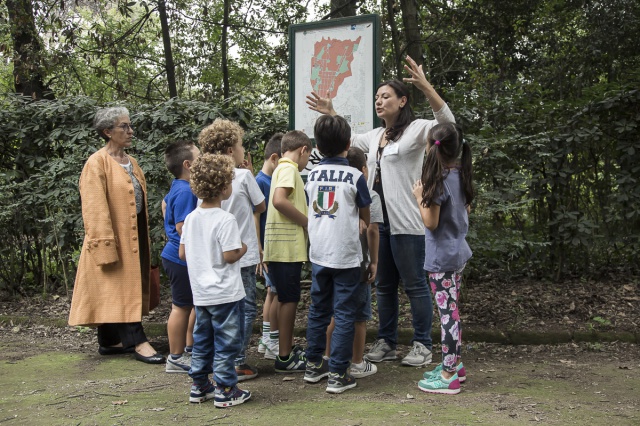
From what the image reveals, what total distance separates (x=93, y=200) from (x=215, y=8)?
1383 centimetres

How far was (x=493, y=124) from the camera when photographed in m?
7.63

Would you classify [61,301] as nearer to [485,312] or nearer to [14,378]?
[14,378]

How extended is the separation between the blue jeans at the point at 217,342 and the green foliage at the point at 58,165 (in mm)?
3383

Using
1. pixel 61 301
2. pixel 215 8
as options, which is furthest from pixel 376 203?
pixel 215 8

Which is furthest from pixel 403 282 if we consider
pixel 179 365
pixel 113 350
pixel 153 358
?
pixel 113 350

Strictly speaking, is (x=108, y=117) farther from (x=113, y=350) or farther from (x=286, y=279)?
(x=286, y=279)

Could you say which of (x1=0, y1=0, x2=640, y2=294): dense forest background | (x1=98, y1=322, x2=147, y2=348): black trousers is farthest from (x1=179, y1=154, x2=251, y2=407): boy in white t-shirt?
(x1=0, y1=0, x2=640, y2=294): dense forest background

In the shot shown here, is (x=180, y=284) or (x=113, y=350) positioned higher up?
(x=180, y=284)

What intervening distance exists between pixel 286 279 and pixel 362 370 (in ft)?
2.85

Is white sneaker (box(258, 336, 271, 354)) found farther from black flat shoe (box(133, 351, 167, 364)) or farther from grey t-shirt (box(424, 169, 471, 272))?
grey t-shirt (box(424, 169, 471, 272))

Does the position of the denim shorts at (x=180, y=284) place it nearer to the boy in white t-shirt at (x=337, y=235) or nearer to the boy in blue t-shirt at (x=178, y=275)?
the boy in blue t-shirt at (x=178, y=275)

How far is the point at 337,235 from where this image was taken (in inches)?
186

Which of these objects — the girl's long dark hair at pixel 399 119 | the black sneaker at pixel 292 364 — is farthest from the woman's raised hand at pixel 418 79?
the black sneaker at pixel 292 364

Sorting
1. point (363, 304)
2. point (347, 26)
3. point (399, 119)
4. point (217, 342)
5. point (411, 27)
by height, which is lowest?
point (217, 342)
